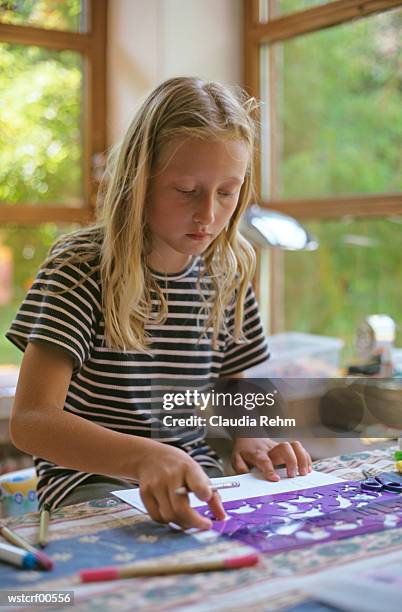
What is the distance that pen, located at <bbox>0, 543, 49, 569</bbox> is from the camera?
870 mm

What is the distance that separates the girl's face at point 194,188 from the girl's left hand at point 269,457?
323mm

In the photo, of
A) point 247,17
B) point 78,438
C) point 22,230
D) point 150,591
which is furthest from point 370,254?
point 150,591

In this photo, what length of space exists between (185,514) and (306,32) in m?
1.99

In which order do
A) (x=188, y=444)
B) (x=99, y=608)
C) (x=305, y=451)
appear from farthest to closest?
(x=188, y=444)
(x=305, y=451)
(x=99, y=608)

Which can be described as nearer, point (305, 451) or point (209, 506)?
point (209, 506)

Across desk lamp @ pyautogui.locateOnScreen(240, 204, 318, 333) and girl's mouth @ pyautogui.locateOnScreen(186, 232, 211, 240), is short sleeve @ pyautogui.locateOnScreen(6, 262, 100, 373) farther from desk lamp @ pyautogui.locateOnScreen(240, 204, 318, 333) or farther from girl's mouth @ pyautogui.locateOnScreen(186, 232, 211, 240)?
desk lamp @ pyautogui.locateOnScreen(240, 204, 318, 333)

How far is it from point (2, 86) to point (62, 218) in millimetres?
463

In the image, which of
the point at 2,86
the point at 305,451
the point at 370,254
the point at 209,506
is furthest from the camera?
the point at 2,86

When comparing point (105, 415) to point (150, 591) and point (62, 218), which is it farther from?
point (62, 218)

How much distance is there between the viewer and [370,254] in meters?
2.48

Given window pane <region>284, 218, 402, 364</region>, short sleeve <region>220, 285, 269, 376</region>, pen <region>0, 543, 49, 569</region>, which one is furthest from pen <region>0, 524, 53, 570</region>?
window pane <region>284, 218, 402, 364</region>

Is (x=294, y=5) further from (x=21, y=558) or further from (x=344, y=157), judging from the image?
(x=21, y=558)

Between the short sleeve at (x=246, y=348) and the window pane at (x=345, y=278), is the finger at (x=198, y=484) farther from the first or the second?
the window pane at (x=345, y=278)

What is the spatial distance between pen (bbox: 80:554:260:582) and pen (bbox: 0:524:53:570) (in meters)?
0.04
